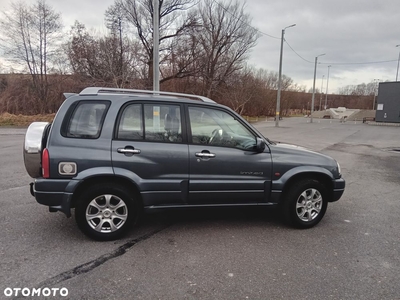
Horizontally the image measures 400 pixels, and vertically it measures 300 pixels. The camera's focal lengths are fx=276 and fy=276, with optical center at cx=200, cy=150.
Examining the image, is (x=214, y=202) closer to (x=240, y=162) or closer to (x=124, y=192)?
(x=240, y=162)

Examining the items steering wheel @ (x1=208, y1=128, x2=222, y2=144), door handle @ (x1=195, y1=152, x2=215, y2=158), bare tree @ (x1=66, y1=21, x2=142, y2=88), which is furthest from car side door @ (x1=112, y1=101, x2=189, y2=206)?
bare tree @ (x1=66, y1=21, x2=142, y2=88)

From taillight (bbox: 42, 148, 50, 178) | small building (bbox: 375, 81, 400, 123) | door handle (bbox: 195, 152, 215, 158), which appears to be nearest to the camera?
taillight (bbox: 42, 148, 50, 178)

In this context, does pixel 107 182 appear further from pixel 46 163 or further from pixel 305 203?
pixel 305 203

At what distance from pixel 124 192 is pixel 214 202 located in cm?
122

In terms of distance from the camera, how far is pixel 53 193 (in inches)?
131

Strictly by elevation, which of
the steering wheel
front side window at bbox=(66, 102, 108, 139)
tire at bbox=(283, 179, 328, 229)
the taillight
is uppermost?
front side window at bbox=(66, 102, 108, 139)

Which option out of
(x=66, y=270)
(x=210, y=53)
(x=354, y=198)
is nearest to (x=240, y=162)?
(x=66, y=270)

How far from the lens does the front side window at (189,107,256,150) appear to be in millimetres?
3777

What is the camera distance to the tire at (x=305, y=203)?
13.1ft

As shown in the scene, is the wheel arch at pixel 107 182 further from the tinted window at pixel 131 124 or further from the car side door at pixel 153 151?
the tinted window at pixel 131 124

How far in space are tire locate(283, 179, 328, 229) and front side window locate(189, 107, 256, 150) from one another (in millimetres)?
964

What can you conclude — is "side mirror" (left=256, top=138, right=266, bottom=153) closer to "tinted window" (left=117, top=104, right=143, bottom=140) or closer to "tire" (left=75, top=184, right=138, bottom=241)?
"tinted window" (left=117, top=104, right=143, bottom=140)

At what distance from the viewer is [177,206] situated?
12.2ft

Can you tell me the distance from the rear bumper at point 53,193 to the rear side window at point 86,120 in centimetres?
60
